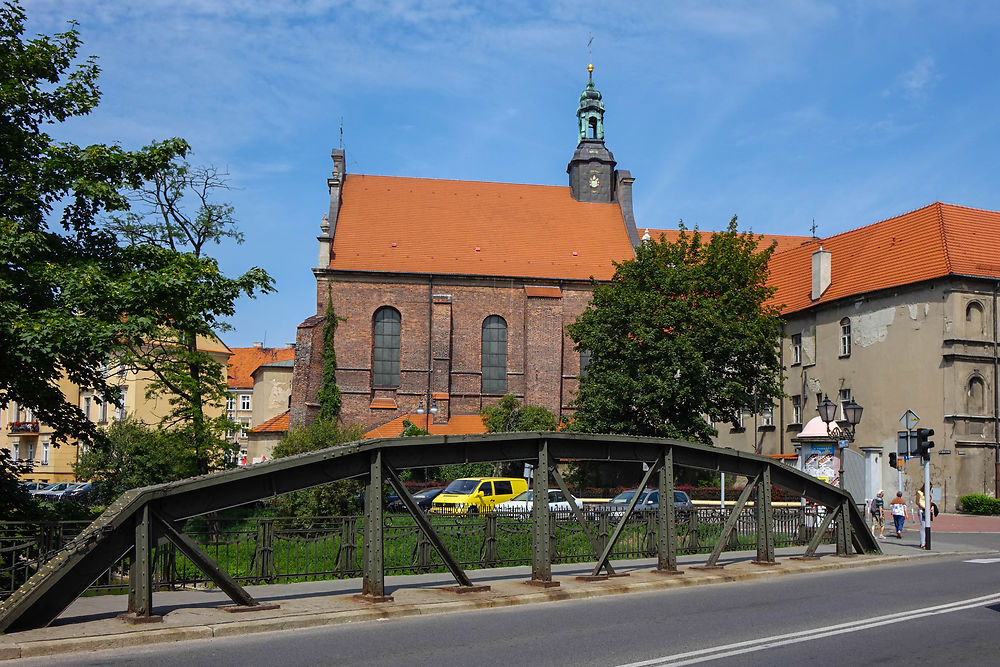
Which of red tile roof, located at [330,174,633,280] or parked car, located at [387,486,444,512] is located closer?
parked car, located at [387,486,444,512]

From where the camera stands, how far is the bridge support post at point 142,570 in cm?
977

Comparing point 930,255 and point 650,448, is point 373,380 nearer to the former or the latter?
point 930,255

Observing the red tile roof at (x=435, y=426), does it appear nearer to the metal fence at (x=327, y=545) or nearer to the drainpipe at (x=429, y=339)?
the drainpipe at (x=429, y=339)

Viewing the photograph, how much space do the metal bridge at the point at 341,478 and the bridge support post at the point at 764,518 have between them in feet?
0.12

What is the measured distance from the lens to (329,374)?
4959 centimetres

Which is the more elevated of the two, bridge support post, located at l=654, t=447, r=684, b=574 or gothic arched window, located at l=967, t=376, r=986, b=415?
gothic arched window, located at l=967, t=376, r=986, b=415

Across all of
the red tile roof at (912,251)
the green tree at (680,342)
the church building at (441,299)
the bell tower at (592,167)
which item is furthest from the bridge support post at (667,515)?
the bell tower at (592,167)

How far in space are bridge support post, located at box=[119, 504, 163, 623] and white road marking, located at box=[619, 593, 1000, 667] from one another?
5.12 metres

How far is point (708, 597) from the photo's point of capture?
43.1ft

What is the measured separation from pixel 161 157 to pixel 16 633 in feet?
39.4

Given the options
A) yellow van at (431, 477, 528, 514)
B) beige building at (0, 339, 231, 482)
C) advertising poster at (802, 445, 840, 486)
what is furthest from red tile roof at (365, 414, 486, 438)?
advertising poster at (802, 445, 840, 486)

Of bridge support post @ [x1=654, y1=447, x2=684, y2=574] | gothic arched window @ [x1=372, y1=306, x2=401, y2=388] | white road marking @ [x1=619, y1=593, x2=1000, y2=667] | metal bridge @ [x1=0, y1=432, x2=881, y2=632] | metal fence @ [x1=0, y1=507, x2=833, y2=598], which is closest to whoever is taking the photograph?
white road marking @ [x1=619, y1=593, x2=1000, y2=667]

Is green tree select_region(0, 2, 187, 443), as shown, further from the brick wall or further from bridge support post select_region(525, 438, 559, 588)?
the brick wall

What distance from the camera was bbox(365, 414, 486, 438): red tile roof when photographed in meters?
48.0
